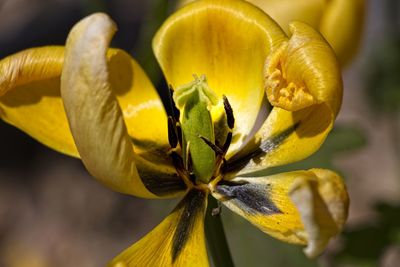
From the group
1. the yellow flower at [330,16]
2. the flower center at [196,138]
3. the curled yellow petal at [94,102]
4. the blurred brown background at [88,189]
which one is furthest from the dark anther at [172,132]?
the blurred brown background at [88,189]

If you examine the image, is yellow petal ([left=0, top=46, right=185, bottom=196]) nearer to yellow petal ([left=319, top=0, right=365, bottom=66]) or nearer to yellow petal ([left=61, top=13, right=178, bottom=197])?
yellow petal ([left=61, top=13, right=178, bottom=197])

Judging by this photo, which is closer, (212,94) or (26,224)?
(212,94)

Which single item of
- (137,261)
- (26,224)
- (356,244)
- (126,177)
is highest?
(126,177)

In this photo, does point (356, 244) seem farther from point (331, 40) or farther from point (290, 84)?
point (290, 84)

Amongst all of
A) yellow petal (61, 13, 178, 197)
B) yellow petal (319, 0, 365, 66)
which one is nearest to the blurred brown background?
yellow petal (319, 0, 365, 66)

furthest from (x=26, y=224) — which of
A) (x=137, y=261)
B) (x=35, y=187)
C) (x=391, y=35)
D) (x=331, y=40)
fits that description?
(x=137, y=261)

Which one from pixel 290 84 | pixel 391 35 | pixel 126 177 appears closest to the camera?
pixel 126 177

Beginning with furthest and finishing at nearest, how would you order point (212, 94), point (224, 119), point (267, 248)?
point (267, 248)
point (224, 119)
point (212, 94)

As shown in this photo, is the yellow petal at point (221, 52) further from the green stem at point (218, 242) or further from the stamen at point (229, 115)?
the green stem at point (218, 242)
